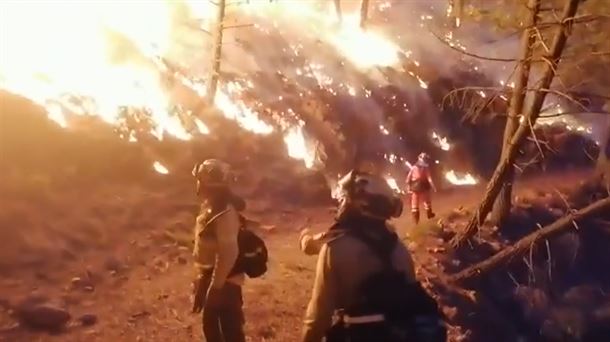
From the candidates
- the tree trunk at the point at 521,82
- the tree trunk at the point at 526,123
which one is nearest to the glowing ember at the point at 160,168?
the tree trunk at the point at 526,123

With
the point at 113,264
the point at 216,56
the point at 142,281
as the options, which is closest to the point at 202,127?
the point at 216,56

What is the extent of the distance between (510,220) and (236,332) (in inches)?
405

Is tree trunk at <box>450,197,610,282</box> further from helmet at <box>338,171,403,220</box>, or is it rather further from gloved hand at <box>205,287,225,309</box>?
helmet at <box>338,171,403,220</box>

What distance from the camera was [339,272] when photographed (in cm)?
487

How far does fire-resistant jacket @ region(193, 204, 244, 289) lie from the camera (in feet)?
21.7

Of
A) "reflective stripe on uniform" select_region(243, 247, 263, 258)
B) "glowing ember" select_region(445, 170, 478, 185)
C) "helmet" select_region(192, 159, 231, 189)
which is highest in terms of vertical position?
"glowing ember" select_region(445, 170, 478, 185)

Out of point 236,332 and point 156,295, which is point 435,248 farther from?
point 236,332

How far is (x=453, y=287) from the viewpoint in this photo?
13.0 meters

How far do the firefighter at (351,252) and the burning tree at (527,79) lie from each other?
7.49 meters

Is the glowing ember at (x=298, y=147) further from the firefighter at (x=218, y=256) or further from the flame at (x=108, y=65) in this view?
the firefighter at (x=218, y=256)

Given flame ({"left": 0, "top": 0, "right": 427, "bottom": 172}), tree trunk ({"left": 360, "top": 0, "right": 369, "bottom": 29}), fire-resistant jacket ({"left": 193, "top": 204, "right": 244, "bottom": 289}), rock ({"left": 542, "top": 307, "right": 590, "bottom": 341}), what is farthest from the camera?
tree trunk ({"left": 360, "top": 0, "right": 369, "bottom": 29})

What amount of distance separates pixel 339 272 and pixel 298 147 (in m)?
15.8

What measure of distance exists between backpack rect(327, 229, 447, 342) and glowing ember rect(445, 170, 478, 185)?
18.3 metres

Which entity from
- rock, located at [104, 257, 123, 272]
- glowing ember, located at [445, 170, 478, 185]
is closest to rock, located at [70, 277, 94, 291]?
rock, located at [104, 257, 123, 272]
